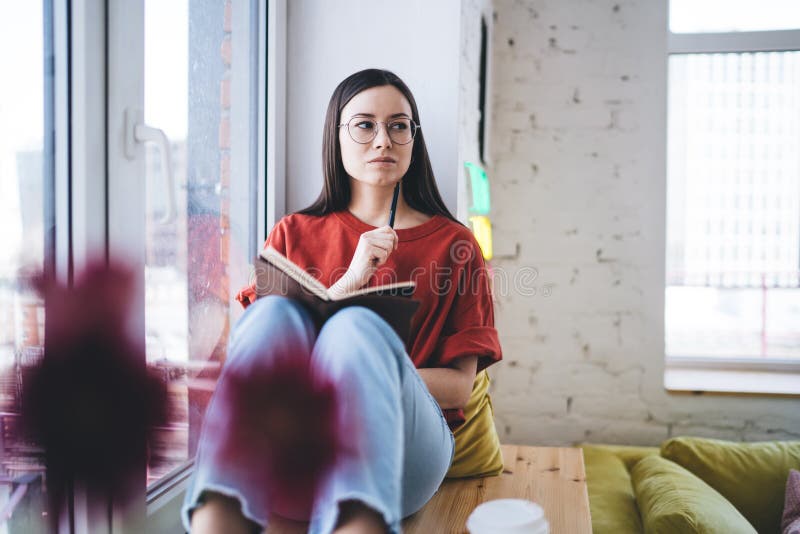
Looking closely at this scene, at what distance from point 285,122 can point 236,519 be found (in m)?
1.17

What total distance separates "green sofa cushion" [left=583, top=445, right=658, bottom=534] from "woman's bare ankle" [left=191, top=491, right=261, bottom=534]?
46.6 inches

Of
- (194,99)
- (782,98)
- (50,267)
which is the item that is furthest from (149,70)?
(782,98)

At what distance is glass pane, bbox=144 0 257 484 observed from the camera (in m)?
1.08

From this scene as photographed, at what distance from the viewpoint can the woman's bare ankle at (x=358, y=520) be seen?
68cm

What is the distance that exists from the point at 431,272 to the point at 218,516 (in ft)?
2.22

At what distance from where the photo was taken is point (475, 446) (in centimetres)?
132

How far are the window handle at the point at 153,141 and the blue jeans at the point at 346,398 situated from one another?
31cm

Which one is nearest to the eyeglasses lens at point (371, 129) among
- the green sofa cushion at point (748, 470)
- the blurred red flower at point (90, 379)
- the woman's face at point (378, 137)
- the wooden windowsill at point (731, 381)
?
the woman's face at point (378, 137)

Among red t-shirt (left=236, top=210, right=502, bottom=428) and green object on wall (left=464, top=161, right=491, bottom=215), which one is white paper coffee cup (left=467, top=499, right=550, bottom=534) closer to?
red t-shirt (left=236, top=210, right=502, bottom=428)

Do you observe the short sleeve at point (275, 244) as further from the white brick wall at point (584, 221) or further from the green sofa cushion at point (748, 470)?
the green sofa cushion at point (748, 470)

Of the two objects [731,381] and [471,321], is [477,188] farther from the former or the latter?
[731,381]

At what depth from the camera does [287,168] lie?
165cm

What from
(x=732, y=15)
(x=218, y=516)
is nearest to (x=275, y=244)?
(x=218, y=516)

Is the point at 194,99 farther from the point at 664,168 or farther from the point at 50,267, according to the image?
the point at 664,168
